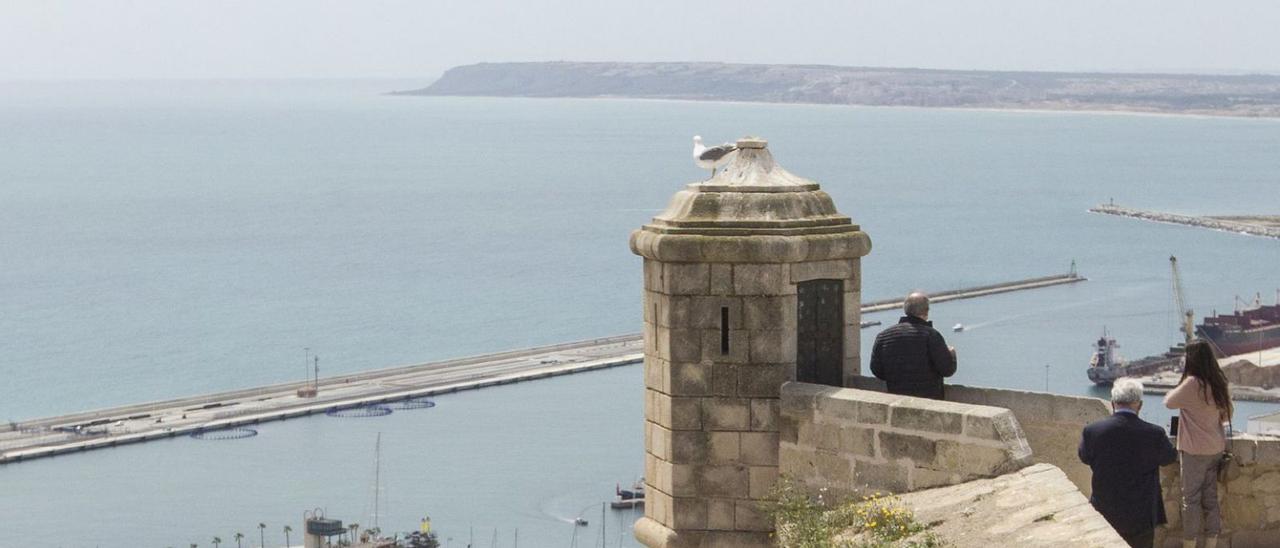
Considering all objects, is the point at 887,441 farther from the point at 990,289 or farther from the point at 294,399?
the point at 990,289

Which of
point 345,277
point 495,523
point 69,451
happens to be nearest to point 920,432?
point 495,523

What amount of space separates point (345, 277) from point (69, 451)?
53.4 meters

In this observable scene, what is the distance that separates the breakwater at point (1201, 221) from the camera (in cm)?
16025

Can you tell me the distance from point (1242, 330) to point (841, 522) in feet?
346

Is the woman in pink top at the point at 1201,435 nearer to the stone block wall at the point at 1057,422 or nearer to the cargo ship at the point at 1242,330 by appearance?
the stone block wall at the point at 1057,422

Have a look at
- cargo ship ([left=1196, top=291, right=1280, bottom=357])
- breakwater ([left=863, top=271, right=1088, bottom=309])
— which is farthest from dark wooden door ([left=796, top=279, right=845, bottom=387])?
breakwater ([left=863, top=271, right=1088, bottom=309])

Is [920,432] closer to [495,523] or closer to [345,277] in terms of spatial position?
[495,523]

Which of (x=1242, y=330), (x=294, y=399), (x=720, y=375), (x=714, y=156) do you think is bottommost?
(x=294, y=399)

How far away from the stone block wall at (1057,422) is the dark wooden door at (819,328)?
765 mm

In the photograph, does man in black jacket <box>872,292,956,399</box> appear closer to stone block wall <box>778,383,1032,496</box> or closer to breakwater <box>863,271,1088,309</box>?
stone block wall <box>778,383,1032,496</box>

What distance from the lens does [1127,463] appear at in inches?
319

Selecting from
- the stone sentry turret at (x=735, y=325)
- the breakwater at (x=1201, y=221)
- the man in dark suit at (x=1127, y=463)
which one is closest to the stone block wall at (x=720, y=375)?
the stone sentry turret at (x=735, y=325)

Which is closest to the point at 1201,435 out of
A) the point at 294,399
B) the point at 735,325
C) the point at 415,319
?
the point at 735,325

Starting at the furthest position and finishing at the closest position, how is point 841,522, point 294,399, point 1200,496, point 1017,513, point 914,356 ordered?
1. point 294,399
2. point 914,356
3. point 1200,496
4. point 841,522
5. point 1017,513
